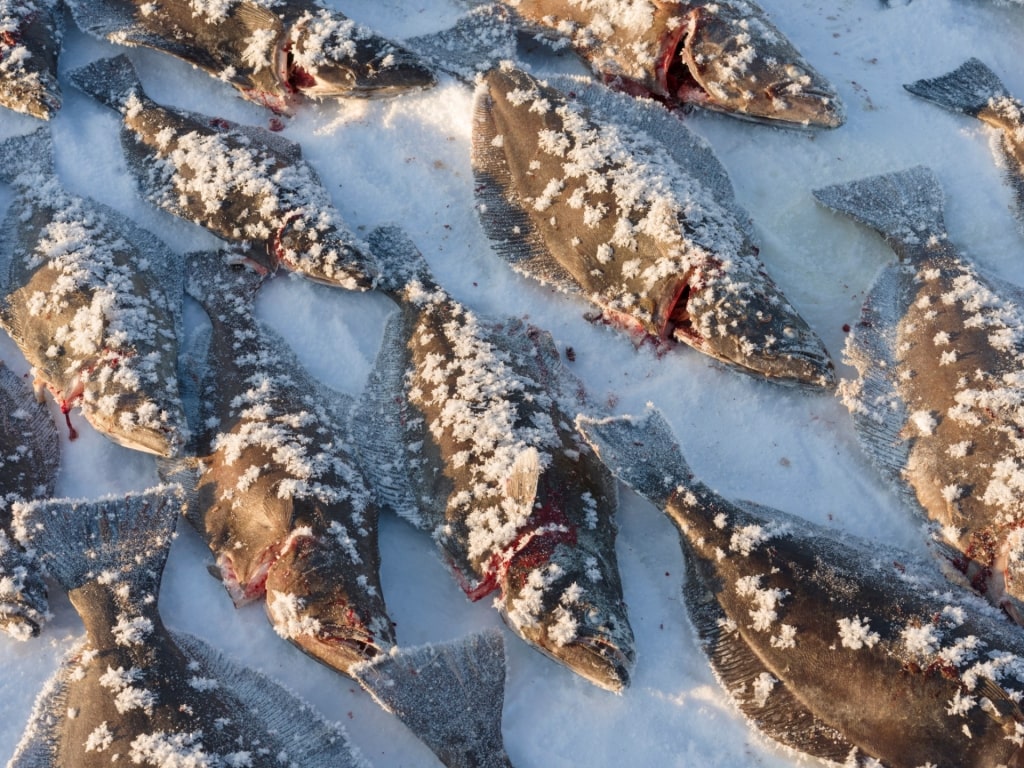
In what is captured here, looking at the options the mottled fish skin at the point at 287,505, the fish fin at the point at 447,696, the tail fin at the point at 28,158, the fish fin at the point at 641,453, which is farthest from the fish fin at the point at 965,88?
the tail fin at the point at 28,158

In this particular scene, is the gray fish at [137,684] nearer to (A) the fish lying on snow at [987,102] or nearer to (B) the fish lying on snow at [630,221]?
(B) the fish lying on snow at [630,221]

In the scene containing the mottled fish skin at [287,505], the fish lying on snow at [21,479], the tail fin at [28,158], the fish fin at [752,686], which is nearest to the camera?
the fish fin at [752,686]

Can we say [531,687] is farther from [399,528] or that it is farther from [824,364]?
[824,364]

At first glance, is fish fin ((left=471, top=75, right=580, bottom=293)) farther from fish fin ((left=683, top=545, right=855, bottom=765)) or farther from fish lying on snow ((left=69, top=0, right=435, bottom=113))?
fish fin ((left=683, top=545, right=855, bottom=765))

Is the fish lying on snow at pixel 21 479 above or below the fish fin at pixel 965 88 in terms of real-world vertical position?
below

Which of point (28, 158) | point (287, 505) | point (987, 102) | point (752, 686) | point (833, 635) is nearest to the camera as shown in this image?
point (833, 635)

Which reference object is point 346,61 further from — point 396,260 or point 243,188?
point 396,260

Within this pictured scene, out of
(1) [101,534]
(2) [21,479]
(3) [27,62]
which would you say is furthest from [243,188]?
(1) [101,534]

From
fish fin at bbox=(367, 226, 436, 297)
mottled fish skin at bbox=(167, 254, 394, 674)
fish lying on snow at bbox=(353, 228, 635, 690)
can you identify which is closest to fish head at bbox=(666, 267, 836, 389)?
fish lying on snow at bbox=(353, 228, 635, 690)
